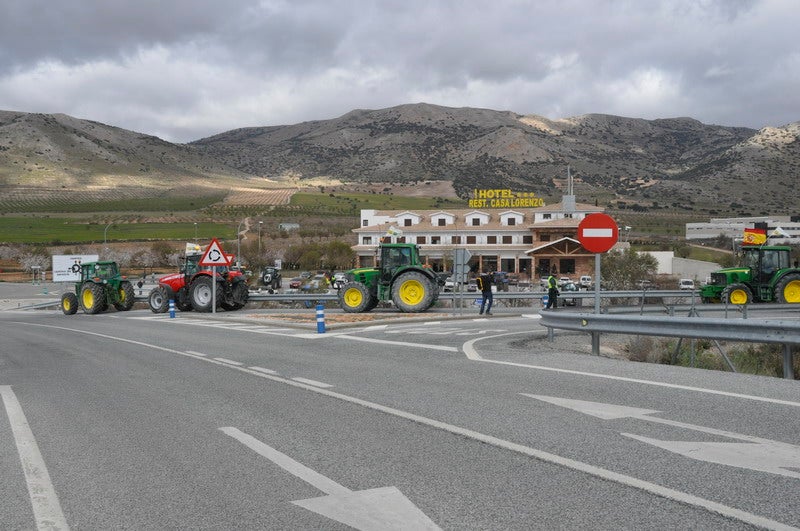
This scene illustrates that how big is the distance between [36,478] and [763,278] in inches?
1061

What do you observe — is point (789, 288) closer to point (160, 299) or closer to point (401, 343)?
point (401, 343)

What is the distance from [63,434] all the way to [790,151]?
148447mm

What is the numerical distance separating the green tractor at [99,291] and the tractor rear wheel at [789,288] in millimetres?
27537

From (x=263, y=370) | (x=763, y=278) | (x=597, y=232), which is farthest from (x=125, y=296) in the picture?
(x=763, y=278)

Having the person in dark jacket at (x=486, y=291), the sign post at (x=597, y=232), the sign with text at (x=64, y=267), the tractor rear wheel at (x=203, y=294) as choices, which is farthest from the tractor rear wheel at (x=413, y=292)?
the sign with text at (x=64, y=267)

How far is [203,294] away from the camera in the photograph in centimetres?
3073

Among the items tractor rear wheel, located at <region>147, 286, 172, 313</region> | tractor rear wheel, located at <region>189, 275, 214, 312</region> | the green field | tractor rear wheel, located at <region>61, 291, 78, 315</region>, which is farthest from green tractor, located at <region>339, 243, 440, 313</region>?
the green field

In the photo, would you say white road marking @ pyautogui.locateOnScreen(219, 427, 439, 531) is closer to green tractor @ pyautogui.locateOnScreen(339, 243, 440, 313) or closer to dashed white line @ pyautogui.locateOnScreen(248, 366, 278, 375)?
dashed white line @ pyautogui.locateOnScreen(248, 366, 278, 375)

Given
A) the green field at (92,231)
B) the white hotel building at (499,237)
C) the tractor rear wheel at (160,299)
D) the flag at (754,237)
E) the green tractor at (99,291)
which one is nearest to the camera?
the flag at (754,237)

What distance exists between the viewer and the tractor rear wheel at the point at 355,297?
87.1ft

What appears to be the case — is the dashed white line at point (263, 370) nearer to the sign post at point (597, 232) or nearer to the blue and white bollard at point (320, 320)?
the sign post at point (597, 232)

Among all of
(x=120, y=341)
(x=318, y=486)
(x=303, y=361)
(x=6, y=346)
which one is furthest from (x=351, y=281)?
(x=318, y=486)

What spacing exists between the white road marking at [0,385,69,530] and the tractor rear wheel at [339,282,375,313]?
719 inches

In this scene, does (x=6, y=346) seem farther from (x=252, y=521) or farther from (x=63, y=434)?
(x=252, y=521)
